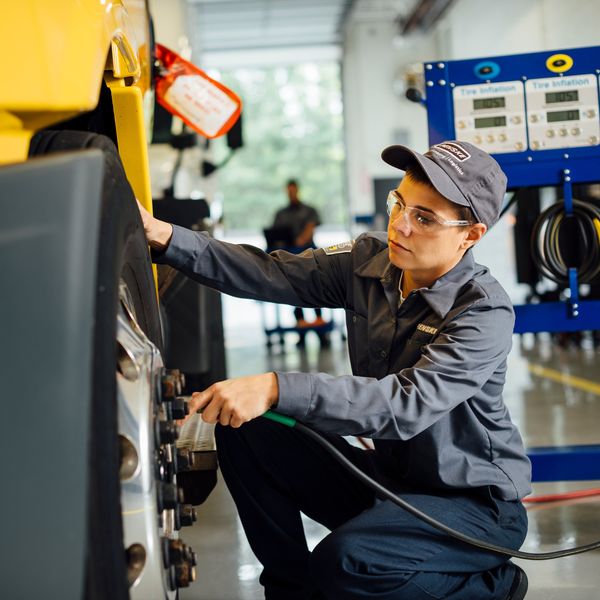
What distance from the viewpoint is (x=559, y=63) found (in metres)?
2.86

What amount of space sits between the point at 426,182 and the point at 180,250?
60 cm

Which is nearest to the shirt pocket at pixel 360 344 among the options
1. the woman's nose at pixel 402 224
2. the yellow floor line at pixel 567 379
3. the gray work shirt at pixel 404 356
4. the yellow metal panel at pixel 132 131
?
the gray work shirt at pixel 404 356

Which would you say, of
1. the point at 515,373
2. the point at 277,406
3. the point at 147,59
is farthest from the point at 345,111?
the point at 277,406

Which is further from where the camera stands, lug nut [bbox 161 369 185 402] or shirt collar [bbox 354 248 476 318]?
shirt collar [bbox 354 248 476 318]

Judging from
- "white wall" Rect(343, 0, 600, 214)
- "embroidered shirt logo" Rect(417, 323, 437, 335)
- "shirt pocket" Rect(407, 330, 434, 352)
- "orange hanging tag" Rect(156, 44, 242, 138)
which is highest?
"white wall" Rect(343, 0, 600, 214)

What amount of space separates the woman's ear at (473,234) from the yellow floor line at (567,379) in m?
3.37

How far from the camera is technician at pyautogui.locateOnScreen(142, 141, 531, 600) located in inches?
65.1

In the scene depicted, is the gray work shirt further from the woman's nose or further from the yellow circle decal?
the yellow circle decal

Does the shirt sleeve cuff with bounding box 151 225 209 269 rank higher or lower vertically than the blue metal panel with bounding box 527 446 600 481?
higher

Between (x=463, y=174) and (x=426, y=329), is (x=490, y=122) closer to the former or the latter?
(x=463, y=174)

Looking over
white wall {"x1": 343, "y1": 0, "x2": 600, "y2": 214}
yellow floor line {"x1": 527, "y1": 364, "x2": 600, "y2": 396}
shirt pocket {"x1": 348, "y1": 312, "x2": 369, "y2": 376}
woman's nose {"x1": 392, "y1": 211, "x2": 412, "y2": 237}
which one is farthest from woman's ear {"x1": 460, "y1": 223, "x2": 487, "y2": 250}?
white wall {"x1": 343, "y1": 0, "x2": 600, "y2": 214}

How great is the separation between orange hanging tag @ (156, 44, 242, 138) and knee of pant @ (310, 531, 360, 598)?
5.33 ft

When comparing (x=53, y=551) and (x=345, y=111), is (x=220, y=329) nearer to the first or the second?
(x=53, y=551)

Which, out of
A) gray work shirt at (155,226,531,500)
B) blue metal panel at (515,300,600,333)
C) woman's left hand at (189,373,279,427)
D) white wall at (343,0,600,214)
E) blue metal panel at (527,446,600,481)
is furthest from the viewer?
white wall at (343,0,600,214)
